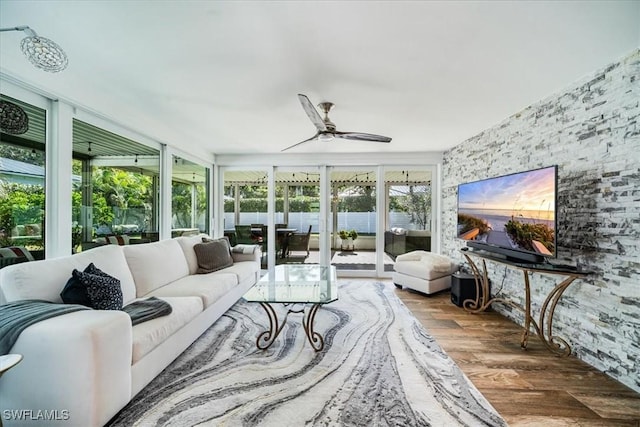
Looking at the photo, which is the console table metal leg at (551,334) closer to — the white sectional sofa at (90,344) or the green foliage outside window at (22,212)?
the white sectional sofa at (90,344)

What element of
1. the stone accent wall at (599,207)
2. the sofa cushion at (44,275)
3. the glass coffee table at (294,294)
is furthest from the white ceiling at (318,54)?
the glass coffee table at (294,294)

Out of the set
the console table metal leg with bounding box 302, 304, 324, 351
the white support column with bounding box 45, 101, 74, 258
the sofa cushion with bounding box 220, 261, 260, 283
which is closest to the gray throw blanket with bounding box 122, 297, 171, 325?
the white support column with bounding box 45, 101, 74, 258

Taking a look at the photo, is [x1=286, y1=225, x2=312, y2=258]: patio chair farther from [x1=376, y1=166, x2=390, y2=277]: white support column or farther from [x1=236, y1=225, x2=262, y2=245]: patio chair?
[x1=376, y1=166, x2=390, y2=277]: white support column

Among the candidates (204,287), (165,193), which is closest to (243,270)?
(204,287)

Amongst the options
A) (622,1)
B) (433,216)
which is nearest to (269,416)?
(622,1)

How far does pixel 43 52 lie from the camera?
147cm

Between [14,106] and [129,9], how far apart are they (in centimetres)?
148

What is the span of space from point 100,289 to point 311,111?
7.08 ft

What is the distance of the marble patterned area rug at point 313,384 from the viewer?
1.64 metres

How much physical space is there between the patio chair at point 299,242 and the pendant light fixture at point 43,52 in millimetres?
4284

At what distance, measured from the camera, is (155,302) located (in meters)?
2.22

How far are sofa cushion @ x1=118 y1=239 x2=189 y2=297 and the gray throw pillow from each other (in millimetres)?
Result: 227

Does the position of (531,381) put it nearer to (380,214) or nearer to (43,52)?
(380,214)

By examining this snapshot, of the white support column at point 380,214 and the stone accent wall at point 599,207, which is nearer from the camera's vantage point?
the stone accent wall at point 599,207
